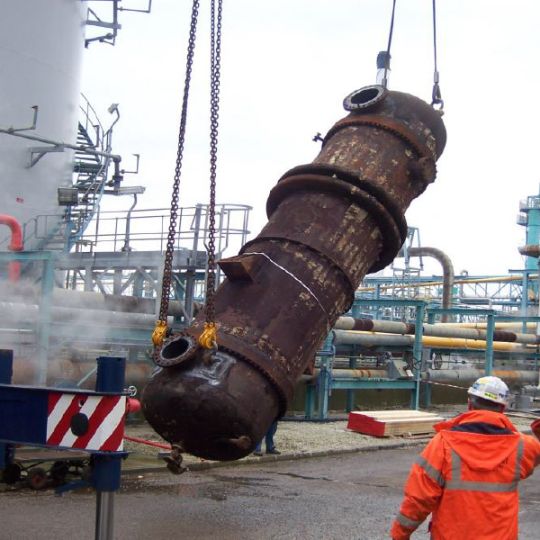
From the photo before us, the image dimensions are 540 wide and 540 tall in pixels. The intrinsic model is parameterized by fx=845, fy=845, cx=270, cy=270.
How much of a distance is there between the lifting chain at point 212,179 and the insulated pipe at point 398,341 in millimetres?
11290

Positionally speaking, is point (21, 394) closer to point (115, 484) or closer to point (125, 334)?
point (115, 484)

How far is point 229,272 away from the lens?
5215mm

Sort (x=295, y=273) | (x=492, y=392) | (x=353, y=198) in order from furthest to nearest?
(x=353, y=198), (x=295, y=273), (x=492, y=392)

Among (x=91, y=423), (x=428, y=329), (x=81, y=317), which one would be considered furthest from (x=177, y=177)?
(x=428, y=329)

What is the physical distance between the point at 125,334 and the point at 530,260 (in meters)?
36.5

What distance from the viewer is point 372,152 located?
585cm

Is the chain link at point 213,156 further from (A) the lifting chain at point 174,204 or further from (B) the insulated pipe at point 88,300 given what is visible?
Result: (B) the insulated pipe at point 88,300

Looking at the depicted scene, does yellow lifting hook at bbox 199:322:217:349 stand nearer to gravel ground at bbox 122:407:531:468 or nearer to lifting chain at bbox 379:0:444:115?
lifting chain at bbox 379:0:444:115

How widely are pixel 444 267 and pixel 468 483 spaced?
34.1 meters

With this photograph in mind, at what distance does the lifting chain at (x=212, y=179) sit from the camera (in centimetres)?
478

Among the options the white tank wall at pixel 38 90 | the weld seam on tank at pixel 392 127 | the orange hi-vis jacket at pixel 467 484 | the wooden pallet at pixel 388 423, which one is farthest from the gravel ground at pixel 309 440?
the orange hi-vis jacket at pixel 467 484

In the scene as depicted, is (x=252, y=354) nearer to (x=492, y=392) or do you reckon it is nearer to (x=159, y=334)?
(x=159, y=334)

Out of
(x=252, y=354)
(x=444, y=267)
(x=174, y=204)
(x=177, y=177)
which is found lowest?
(x=252, y=354)

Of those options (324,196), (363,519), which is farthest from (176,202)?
(363,519)
